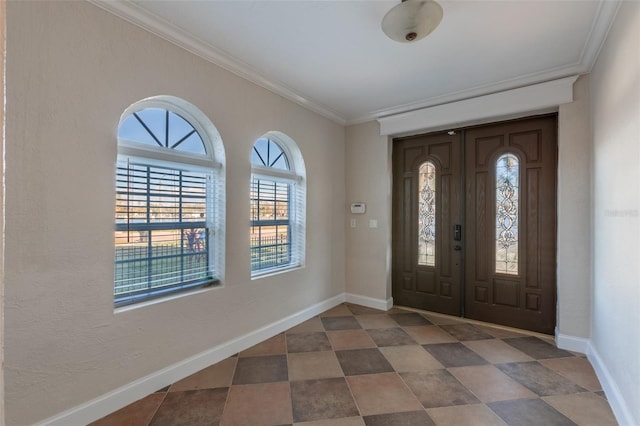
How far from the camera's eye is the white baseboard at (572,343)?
2738 millimetres

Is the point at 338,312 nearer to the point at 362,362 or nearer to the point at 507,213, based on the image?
the point at 362,362

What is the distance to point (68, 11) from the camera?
180 centimetres

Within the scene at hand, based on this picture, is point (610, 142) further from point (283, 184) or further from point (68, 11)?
point (68, 11)

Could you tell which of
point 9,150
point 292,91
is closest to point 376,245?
point 292,91

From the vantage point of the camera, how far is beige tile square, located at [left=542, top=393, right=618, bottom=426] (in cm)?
188

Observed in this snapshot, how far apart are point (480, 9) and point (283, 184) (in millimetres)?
2402

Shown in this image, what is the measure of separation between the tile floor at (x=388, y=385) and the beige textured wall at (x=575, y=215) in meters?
0.39

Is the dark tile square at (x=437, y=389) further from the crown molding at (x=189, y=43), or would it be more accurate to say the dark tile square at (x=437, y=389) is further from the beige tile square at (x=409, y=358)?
the crown molding at (x=189, y=43)

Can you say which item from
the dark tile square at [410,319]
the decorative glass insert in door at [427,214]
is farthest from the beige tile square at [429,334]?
the decorative glass insert in door at [427,214]

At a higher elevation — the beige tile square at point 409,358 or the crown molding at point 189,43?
the crown molding at point 189,43

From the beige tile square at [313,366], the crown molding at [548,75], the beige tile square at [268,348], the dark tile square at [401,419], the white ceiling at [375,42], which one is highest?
the white ceiling at [375,42]

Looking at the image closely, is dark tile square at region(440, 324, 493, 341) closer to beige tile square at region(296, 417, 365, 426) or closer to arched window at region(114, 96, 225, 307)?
beige tile square at region(296, 417, 365, 426)

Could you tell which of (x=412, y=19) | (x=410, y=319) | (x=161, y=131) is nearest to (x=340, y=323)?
(x=410, y=319)

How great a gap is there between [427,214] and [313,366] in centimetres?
235
